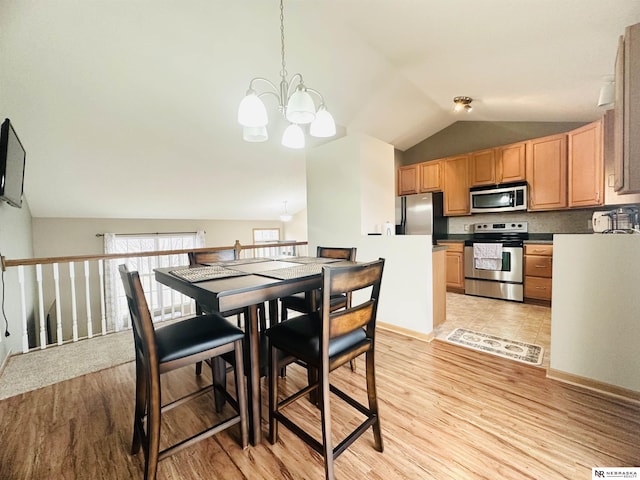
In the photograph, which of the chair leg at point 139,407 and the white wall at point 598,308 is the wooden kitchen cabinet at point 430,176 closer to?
the white wall at point 598,308

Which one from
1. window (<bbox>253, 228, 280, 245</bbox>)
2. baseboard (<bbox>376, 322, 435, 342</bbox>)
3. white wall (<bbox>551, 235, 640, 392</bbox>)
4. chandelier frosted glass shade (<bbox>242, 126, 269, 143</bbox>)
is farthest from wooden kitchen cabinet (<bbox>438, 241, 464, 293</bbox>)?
window (<bbox>253, 228, 280, 245</bbox>)

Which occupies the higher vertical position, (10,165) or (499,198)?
(10,165)

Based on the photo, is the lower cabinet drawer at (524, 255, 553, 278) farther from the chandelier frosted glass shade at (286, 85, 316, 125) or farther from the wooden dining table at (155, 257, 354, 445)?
the chandelier frosted glass shade at (286, 85, 316, 125)

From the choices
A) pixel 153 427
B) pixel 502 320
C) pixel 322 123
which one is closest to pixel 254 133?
pixel 322 123

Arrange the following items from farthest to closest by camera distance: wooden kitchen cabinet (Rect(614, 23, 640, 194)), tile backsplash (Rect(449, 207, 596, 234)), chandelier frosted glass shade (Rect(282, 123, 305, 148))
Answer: tile backsplash (Rect(449, 207, 596, 234)), chandelier frosted glass shade (Rect(282, 123, 305, 148)), wooden kitchen cabinet (Rect(614, 23, 640, 194))

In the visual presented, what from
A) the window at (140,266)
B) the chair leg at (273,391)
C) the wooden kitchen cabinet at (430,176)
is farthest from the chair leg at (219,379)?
the wooden kitchen cabinet at (430,176)

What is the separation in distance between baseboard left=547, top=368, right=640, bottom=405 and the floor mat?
8.9 inches

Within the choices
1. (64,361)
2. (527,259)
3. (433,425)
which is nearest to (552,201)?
(527,259)

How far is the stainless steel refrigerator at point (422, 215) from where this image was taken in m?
4.48

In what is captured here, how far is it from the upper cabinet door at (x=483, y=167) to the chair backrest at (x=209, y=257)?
3.96 m

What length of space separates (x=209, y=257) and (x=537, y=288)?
424 cm

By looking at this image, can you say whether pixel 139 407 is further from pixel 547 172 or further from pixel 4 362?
pixel 547 172

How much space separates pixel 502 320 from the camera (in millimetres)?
3160

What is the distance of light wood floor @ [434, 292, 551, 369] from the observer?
2.71m
